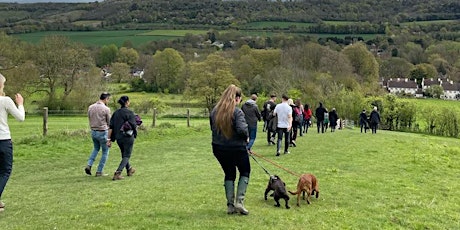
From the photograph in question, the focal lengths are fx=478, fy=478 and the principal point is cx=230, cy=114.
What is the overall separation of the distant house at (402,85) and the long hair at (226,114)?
121 meters

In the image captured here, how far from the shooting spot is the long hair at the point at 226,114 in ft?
28.6

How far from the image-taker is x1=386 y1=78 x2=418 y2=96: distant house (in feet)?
405

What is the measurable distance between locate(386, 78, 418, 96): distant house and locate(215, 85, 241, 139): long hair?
121 metres

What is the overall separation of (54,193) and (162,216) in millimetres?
4316

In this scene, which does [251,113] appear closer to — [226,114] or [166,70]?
[226,114]

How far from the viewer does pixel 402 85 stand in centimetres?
12750

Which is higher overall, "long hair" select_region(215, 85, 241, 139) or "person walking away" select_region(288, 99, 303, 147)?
"long hair" select_region(215, 85, 241, 139)

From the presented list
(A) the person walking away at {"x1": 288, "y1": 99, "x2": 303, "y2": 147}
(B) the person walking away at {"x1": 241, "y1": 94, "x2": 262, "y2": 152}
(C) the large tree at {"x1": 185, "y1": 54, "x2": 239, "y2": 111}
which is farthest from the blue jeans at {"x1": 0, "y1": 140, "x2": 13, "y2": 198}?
(C) the large tree at {"x1": 185, "y1": 54, "x2": 239, "y2": 111}

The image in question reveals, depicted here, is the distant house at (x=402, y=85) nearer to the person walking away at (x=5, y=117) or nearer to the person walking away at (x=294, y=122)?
the person walking away at (x=294, y=122)

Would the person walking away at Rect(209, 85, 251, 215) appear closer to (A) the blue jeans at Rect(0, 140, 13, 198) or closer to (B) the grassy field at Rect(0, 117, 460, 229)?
(B) the grassy field at Rect(0, 117, 460, 229)

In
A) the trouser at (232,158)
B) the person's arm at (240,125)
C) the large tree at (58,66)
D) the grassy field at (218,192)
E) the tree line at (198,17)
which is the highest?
the tree line at (198,17)

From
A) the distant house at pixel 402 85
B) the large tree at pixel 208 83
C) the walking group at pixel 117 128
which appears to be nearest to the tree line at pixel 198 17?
the distant house at pixel 402 85

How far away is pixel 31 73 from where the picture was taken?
56000 mm

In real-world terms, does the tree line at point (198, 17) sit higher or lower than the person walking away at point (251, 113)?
higher
